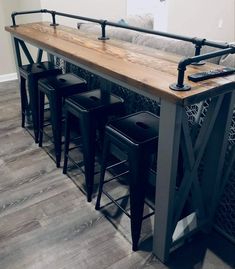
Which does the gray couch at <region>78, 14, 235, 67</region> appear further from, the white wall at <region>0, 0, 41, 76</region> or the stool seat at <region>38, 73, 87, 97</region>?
the white wall at <region>0, 0, 41, 76</region>

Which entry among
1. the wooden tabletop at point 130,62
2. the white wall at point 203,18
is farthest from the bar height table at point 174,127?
the white wall at point 203,18

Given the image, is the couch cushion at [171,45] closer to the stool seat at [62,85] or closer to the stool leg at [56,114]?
the stool seat at [62,85]

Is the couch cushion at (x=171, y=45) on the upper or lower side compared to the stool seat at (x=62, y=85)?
upper

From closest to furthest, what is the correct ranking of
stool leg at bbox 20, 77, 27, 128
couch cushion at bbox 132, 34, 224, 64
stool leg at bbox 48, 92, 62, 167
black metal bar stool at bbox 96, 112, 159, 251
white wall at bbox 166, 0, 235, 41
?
black metal bar stool at bbox 96, 112, 159, 251 < couch cushion at bbox 132, 34, 224, 64 < stool leg at bbox 48, 92, 62, 167 < stool leg at bbox 20, 77, 27, 128 < white wall at bbox 166, 0, 235, 41

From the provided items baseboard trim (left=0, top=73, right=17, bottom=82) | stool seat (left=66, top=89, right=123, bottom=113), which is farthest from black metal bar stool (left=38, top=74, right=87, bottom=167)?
baseboard trim (left=0, top=73, right=17, bottom=82)

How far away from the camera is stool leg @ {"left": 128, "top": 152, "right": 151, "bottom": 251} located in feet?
4.57

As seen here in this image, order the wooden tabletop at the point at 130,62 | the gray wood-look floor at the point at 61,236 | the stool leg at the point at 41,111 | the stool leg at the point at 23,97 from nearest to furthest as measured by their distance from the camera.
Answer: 1. the wooden tabletop at the point at 130,62
2. the gray wood-look floor at the point at 61,236
3. the stool leg at the point at 41,111
4. the stool leg at the point at 23,97

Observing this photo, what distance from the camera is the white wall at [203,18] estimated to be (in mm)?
4629

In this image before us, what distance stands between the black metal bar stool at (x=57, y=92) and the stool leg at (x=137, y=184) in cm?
90

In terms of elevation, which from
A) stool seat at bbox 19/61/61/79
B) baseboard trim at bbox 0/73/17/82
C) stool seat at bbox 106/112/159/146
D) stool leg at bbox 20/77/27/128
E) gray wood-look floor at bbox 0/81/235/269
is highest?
stool seat at bbox 19/61/61/79

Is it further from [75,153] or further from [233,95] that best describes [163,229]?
[75,153]

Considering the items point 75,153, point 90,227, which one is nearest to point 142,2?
point 75,153

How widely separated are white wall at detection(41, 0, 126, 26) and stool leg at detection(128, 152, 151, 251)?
111 inches

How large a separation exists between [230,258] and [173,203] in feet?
1.64
